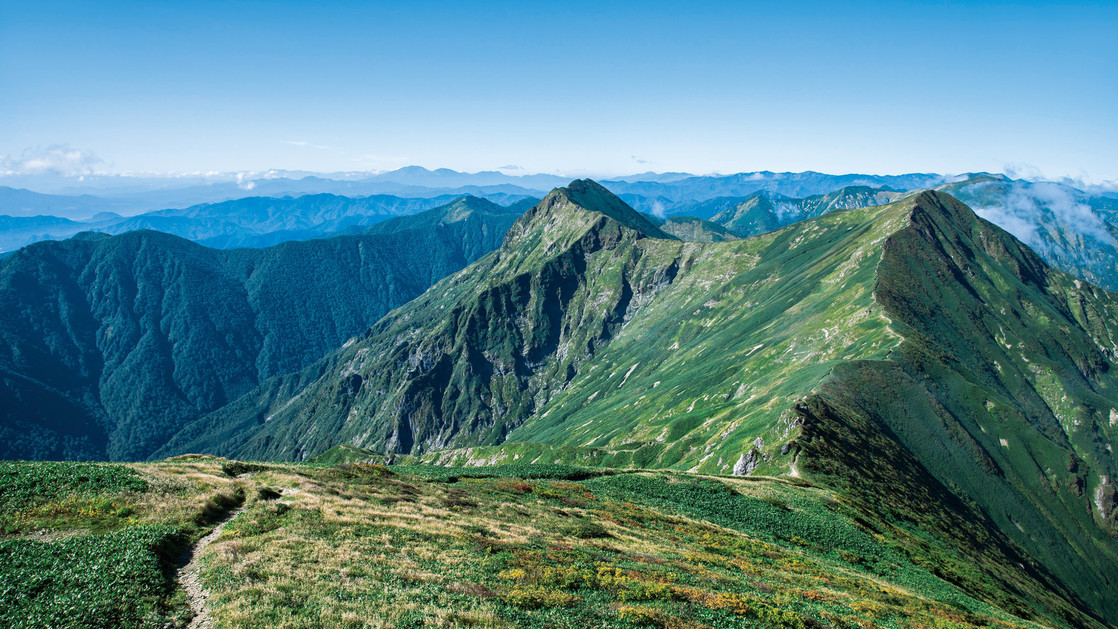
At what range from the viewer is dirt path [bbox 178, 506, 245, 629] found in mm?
29531

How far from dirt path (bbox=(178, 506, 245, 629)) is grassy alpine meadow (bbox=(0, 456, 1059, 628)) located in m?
0.44

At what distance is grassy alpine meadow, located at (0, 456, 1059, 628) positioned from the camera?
3162cm

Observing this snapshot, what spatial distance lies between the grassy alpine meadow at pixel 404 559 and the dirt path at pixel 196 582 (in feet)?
1.45

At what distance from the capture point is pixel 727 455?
13762 cm

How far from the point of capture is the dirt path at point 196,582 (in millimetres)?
29531

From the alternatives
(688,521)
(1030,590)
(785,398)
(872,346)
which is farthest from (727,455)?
(872,346)

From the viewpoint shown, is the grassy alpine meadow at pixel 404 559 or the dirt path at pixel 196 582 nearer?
the dirt path at pixel 196 582

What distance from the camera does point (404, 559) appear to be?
136ft

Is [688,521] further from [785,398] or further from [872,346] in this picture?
[872,346]

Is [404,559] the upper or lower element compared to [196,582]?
lower

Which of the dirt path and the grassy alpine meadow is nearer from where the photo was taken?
the dirt path

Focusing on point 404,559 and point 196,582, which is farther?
point 404,559

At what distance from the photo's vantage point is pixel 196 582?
3388cm

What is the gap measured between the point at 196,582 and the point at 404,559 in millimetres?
13907
